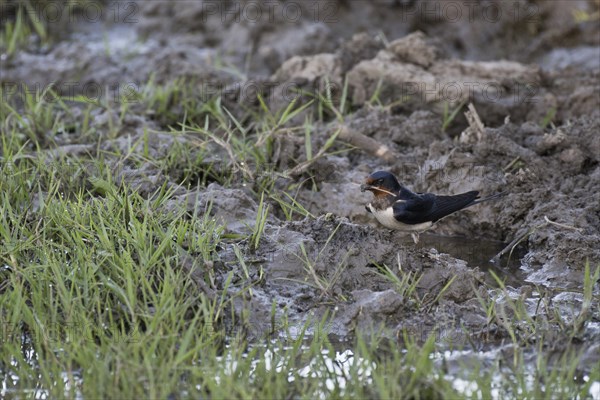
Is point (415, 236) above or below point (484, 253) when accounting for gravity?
above

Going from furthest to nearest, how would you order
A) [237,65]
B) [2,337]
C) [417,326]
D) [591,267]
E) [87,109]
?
[237,65], [87,109], [591,267], [417,326], [2,337]

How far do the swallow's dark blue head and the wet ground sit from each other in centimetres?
26

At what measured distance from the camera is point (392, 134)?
729 centimetres

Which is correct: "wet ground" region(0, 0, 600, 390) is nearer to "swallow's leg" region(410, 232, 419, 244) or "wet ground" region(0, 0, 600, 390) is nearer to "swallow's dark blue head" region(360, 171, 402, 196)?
"swallow's leg" region(410, 232, 419, 244)

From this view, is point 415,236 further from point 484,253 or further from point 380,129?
point 380,129

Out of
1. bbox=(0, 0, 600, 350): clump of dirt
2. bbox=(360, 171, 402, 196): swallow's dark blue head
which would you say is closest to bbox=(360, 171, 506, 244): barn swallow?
bbox=(360, 171, 402, 196): swallow's dark blue head

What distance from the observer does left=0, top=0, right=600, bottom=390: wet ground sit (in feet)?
17.5

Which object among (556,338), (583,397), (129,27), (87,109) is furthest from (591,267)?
(129,27)

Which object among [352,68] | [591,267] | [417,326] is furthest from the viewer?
[352,68]

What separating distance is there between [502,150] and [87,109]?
3.13 metres

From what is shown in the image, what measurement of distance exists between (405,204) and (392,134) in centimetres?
158

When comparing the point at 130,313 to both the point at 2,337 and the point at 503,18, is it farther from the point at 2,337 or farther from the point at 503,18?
the point at 503,18

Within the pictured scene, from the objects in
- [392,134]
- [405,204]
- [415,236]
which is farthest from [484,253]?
[392,134]

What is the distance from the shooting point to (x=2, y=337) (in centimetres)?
454
